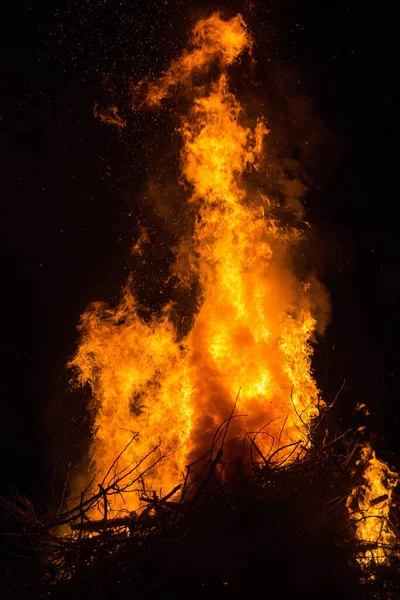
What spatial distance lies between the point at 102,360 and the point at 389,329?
768 centimetres

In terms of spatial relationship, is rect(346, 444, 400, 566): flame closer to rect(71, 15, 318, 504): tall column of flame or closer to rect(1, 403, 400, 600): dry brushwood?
rect(1, 403, 400, 600): dry brushwood

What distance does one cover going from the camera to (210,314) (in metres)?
7.30

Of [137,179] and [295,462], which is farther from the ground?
[137,179]

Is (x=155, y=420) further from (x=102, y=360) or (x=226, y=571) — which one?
(x=226, y=571)

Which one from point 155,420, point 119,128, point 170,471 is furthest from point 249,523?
point 119,128

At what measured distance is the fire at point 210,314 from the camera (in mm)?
7059

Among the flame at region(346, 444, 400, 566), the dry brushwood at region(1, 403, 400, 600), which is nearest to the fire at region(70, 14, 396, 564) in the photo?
the flame at region(346, 444, 400, 566)

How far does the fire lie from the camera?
7059 millimetres

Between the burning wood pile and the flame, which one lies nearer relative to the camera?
the flame

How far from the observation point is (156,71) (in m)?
7.35

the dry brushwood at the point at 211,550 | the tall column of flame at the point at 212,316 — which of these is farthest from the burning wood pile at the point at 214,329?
the dry brushwood at the point at 211,550

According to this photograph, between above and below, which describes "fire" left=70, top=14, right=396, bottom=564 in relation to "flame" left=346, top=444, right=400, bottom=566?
above

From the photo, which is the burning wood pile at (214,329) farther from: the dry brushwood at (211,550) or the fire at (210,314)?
the dry brushwood at (211,550)

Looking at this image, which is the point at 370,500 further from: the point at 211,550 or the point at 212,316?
the point at 212,316
